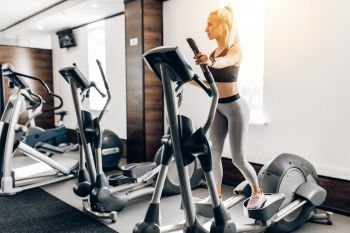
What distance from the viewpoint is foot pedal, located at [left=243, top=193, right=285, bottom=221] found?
253cm

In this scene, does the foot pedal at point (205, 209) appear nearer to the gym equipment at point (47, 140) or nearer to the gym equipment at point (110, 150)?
the gym equipment at point (110, 150)

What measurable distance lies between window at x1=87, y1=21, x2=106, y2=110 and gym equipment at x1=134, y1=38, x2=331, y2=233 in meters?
4.57

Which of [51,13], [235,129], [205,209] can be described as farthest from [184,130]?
[51,13]

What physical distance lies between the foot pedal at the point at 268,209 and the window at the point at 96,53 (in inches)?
189

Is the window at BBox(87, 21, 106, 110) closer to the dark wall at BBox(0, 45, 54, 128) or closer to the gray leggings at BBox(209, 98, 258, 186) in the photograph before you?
the dark wall at BBox(0, 45, 54, 128)

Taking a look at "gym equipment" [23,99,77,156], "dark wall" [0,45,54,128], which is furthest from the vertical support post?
"dark wall" [0,45,54,128]

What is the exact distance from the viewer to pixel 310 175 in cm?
300

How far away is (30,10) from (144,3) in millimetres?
2992

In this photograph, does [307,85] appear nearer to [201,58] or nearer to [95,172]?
[201,58]

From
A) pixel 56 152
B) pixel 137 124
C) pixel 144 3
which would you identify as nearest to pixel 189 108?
pixel 137 124

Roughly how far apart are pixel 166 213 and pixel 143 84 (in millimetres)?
2162

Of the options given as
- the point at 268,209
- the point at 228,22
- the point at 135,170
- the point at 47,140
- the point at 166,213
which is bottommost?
the point at 166,213

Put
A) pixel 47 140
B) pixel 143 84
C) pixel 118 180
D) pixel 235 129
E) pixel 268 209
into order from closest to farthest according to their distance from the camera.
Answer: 1. pixel 268 209
2. pixel 235 129
3. pixel 118 180
4. pixel 143 84
5. pixel 47 140

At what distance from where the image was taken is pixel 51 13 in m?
6.22
